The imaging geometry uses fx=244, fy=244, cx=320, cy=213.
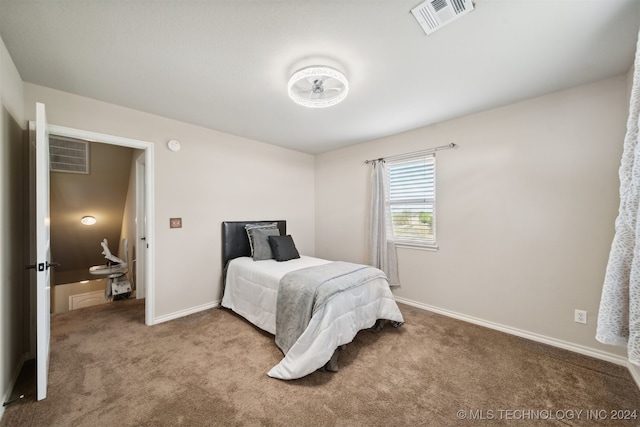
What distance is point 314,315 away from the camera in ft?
6.26

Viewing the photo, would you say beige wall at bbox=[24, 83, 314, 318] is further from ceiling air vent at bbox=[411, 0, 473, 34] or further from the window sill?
ceiling air vent at bbox=[411, 0, 473, 34]

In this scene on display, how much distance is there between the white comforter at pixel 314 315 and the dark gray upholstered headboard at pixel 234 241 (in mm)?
181

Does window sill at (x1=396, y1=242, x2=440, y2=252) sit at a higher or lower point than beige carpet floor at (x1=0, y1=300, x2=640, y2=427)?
higher

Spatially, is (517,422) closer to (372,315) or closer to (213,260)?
(372,315)

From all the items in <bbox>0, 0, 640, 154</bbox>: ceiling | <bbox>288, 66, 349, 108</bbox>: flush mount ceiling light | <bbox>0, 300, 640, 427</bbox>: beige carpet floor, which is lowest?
<bbox>0, 300, 640, 427</bbox>: beige carpet floor

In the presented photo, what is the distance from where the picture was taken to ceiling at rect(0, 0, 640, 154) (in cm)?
136

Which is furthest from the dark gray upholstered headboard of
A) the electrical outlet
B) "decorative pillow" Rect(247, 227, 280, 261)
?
the electrical outlet

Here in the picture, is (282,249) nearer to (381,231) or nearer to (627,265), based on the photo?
(381,231)

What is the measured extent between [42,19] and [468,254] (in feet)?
12.7

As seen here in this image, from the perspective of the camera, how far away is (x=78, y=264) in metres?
4.73

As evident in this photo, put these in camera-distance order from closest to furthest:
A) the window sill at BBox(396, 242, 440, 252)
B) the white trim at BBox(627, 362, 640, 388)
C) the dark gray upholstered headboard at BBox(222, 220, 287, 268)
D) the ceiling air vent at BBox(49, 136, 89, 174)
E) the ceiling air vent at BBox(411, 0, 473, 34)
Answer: the ceiling air vent at BBox(411, 0, 473, 34) < the white trim at BBox(627, 362, 640, 388) < the window sill at BBox(396, 242, 440, 252) < the ceiling air vent at BBox(49, 136, 89, 174) < the dark gray upholstered headboard at BBox(222, 220, 287, 268)

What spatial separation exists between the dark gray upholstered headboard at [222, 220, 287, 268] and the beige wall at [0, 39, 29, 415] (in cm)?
171

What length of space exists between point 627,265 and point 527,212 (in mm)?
1565

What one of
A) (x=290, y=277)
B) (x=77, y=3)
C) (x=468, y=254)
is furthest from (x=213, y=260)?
(x=468, y=254)
